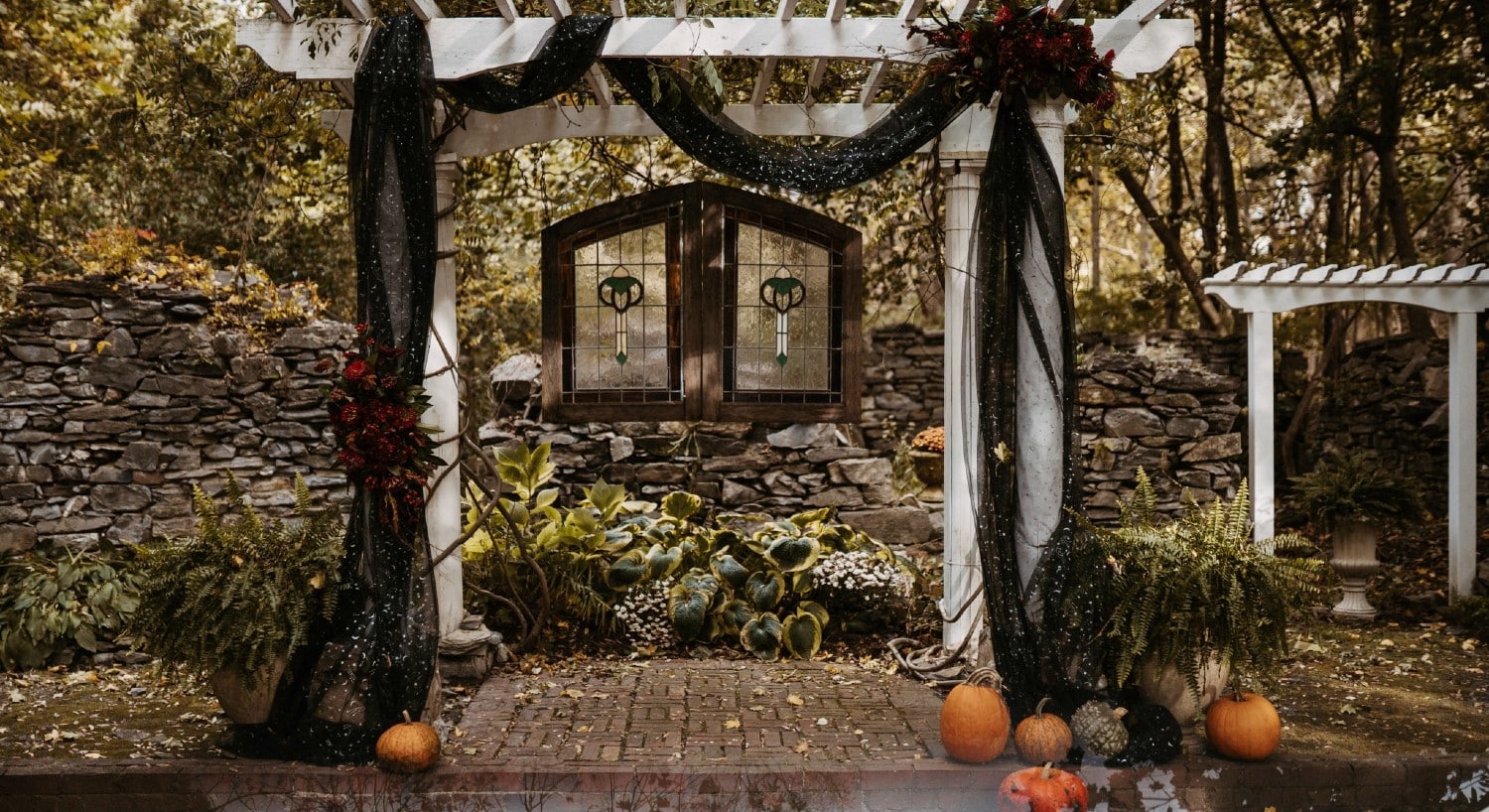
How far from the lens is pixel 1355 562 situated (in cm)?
659

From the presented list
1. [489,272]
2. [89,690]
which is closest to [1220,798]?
[89,690]

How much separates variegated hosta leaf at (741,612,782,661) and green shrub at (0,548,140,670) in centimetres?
330

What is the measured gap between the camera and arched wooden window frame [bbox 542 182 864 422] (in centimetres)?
537

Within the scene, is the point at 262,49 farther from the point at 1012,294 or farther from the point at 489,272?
the point at 489,272

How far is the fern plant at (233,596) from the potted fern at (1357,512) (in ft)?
18.6

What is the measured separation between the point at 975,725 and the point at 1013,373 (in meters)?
1.35

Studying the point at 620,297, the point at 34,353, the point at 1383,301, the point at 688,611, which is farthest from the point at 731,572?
the point at 1383,301

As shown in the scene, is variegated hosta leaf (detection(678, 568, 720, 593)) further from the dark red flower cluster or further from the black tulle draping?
the dark red flower cluster

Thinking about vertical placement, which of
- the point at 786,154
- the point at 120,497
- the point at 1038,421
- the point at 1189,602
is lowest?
the point at 1189,602

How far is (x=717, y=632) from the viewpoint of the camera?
5840mm

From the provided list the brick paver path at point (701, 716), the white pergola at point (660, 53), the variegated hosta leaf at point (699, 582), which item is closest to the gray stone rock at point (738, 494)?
the variegated hosta leaf at point (699, 582)

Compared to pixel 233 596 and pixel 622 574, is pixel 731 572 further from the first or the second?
pixel 233 596

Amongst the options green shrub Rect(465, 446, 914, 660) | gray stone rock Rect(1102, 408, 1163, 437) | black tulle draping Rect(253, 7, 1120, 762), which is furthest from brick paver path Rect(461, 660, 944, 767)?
gray stone rock Rect(1102, 408, 1163, 437)

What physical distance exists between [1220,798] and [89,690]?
5040 mm
